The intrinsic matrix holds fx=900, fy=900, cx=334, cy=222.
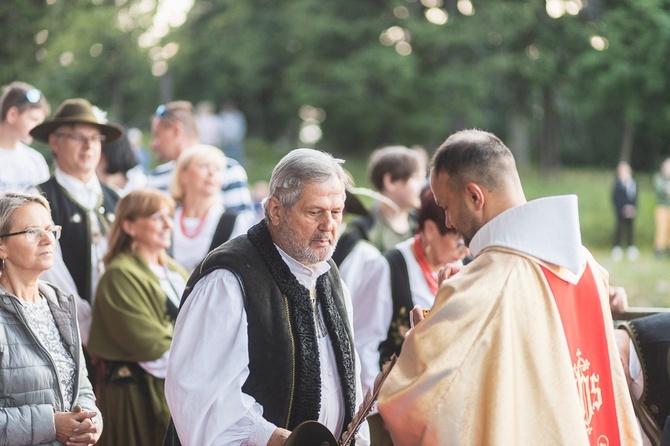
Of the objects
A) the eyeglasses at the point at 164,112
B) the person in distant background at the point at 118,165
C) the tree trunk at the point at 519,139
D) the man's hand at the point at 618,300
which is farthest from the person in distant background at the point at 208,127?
the man's hand at the point at 618,300

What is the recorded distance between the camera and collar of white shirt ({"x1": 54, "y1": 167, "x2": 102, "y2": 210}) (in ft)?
18.2

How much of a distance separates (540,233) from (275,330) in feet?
3.42

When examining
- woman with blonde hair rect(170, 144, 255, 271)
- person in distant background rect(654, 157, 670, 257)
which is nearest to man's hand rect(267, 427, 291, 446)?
woman with blonde hair rect(170, 144, 255, 271)

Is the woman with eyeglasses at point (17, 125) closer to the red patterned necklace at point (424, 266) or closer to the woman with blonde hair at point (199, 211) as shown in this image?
the woman with blonde hair at point (199, 211)

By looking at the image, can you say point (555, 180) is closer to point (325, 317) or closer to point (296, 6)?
point (296, 6)

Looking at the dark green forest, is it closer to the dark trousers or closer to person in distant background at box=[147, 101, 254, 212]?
the dark trousers

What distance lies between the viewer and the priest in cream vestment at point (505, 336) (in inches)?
117

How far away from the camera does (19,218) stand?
12.8ft

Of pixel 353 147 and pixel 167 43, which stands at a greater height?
pixel 167 43

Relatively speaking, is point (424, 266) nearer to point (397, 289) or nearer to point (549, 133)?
point (397, 289)

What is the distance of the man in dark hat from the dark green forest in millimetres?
11704

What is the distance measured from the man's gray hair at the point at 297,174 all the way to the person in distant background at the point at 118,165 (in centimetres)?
391

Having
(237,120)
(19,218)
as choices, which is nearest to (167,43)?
(237,120)

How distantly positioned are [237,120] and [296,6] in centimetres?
780
